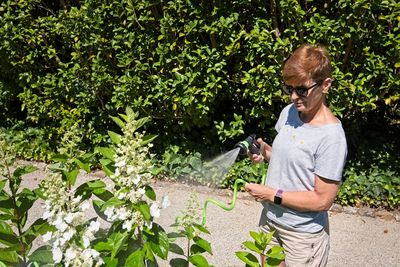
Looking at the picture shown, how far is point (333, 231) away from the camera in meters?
4.36

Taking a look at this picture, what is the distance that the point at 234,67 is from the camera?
16.3 feet

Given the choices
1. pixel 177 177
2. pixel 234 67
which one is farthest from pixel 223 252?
pixel 234 67

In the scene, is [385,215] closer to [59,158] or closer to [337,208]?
[337,208]

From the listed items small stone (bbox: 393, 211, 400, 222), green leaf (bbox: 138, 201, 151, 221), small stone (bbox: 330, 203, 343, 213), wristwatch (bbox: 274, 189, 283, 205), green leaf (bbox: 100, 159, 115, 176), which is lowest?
small stone (bbox: 393, 211, 400, 222)

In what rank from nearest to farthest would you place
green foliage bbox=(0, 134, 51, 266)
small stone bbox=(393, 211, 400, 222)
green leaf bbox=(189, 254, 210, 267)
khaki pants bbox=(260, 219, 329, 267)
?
1. green leaf bbox=(189, 254, 210, 267)
2. green foliage bbox=(0, 134, 51, 266)
3. khaki pants bbox=(260, 219, 329, 267)
4. small stone bbox=(393, 211, 400, 222)

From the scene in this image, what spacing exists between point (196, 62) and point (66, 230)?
11.1ft

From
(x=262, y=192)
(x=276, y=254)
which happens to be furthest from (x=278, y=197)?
(x=276, y=254)

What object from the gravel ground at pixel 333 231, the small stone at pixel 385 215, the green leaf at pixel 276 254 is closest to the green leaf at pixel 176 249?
the green leaf at pixel 276 254

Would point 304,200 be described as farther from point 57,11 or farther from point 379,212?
point 57,11

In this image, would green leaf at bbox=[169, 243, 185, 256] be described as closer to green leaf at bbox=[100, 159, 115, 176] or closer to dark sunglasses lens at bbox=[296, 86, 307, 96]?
green leaf at bbox=[100, 159, 115, 176]

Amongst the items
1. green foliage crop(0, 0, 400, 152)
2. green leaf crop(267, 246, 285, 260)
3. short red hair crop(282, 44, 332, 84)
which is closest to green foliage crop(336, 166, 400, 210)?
green foliage crop(0, 0, 400, 152)

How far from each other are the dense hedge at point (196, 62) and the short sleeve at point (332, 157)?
8.06ft

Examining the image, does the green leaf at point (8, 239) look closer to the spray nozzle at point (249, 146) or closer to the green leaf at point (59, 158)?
the green leaf at point (59, 158)

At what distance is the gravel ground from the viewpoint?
391 centimetres
